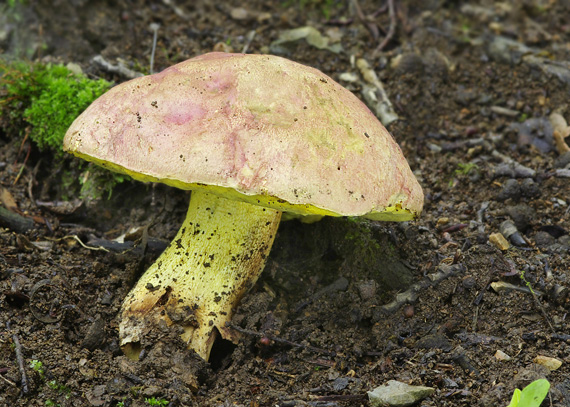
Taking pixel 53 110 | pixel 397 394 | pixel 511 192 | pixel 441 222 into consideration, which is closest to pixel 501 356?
pixel 397 394

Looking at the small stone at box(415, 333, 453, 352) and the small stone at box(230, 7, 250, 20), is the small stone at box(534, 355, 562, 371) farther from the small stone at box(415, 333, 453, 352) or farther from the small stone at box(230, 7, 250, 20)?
the small stone at box(230, 7, 250, 20)

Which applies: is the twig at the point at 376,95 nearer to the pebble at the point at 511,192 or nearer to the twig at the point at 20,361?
the pebble at the point at 511,192

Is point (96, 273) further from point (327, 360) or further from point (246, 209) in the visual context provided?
point (327, 360)

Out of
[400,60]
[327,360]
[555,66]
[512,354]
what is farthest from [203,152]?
[555,66]

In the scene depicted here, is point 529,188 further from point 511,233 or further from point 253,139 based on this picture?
point 253,139

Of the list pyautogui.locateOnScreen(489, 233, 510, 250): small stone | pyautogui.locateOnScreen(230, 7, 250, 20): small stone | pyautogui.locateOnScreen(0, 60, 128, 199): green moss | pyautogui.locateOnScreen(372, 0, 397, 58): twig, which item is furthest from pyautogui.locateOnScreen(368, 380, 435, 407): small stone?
pyautogui.locateOnScreen(230, 7, 250, 20): small stone

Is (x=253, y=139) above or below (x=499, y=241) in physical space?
above
